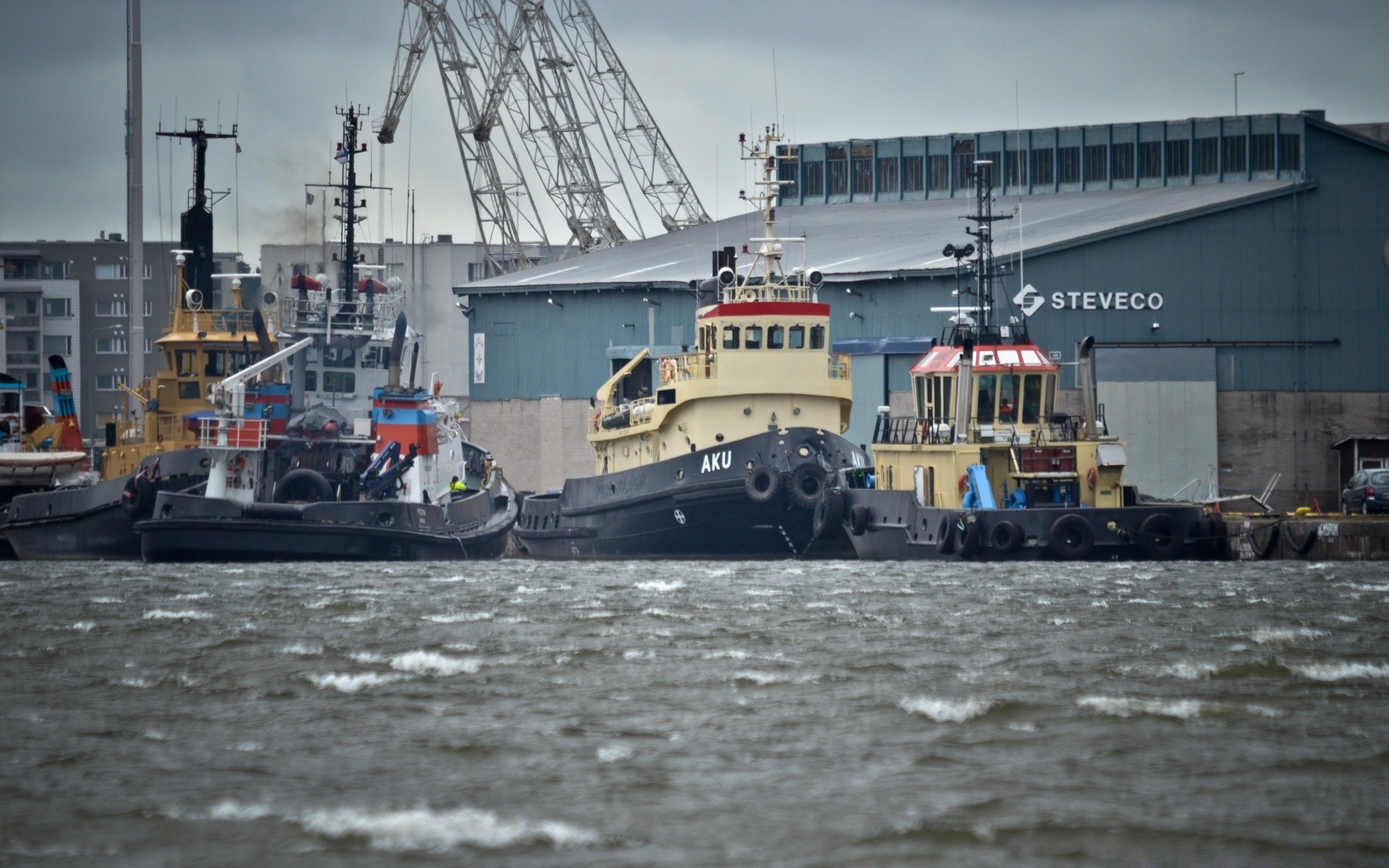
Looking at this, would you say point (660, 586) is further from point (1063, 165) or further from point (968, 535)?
point (1063, 165)

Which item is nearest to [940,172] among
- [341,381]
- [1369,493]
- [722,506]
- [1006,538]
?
[1369,493]

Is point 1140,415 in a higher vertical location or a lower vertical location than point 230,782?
higher

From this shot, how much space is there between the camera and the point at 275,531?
111ft

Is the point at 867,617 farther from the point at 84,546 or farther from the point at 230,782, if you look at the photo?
the point at 84,546

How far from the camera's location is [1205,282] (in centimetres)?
4728

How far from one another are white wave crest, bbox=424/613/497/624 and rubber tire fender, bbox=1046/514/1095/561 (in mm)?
12399

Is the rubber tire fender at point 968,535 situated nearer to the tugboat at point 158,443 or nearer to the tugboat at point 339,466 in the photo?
the tugboat at point 339,466

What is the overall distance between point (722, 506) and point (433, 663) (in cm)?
1896

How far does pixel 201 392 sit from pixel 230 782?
96.3ft

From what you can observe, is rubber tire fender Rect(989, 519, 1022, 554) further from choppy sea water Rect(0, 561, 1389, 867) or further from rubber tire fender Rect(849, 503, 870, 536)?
choppy sea water Rect(0, 561, 1389, 867)

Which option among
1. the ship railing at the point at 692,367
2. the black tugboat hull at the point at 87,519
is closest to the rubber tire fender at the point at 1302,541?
the ship railing at the point at 692,367

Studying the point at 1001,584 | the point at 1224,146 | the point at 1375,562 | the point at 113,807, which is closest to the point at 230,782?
the point at 113,807

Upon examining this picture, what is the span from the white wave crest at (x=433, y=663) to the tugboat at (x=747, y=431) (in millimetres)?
17951

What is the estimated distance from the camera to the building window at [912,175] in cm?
6300
